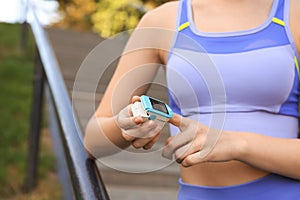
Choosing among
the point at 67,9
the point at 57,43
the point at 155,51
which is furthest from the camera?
the point at 67,9

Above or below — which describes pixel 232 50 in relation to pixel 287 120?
above

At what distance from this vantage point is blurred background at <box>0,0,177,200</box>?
3.45 m

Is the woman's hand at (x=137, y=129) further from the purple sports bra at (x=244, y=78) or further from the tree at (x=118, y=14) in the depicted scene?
the tree at (x=118, y=14)

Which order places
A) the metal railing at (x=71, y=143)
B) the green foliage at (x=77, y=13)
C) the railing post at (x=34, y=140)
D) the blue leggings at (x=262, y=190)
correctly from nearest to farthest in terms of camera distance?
the blue leggings at (x=262, y=190), the metal railing at (x=71, y=143), the railing post at (x=34, y=140), the green foliage at (x=77, y=13)

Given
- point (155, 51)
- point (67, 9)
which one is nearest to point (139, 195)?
point (155, 51)

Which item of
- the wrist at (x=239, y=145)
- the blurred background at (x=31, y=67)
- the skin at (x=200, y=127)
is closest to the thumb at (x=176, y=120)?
the skin at (x=200, y=127)

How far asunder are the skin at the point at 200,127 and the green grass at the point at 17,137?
2192mm

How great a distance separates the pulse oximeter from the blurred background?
2318 millimetres

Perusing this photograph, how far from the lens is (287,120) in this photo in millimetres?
1082

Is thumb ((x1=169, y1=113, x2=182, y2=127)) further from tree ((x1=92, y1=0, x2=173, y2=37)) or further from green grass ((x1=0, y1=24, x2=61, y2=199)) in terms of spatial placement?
tree ((x1=92, y1=0, x2=173, y2=37))

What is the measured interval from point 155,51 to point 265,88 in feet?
0.83

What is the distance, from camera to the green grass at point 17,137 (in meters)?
3.37

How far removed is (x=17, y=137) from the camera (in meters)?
3.96

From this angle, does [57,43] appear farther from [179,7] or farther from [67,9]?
[179,7]
